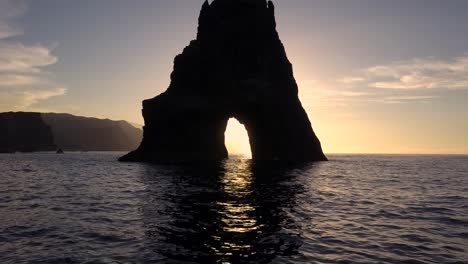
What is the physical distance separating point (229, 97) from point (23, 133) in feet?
513

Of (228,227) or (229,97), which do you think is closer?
(228,227)

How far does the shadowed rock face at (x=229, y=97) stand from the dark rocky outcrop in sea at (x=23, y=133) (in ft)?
452

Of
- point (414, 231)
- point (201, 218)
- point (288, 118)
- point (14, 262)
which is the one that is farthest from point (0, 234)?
point (288, 118)

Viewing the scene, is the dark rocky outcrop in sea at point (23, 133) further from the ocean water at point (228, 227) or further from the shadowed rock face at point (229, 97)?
the ocean water at point (228, 227)

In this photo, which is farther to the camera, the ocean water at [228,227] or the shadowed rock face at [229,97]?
the shadowed rock face at [229,97]

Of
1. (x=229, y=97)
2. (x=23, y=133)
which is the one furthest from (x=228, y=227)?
(x=23, y=133)

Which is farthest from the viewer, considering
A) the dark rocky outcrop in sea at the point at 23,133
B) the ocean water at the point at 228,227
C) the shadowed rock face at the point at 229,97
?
the dark rocky outcrop in sea at the point at 23,133

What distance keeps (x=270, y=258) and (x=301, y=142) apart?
60753mm

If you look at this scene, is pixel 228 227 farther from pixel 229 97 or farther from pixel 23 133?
pixel 23 133

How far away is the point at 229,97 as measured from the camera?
6475 cm

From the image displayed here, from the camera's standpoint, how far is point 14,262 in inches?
359

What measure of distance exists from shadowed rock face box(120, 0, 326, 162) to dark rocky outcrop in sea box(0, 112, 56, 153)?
452 ft

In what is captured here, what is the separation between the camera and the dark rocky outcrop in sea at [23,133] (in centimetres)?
17162

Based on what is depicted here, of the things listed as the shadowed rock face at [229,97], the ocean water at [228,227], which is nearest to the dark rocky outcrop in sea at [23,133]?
the shadowed rock face at [229,97]
